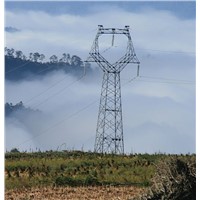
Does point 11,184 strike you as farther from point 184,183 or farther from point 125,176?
point 184,183

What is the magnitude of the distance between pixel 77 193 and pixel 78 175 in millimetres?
3292

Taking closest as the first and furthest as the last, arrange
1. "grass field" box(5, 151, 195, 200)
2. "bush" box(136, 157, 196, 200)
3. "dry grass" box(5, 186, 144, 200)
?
"bush" box(136, 157, 196, 200) < "dry grass" box(5, 186, 144, 200) < "grass field" box(5, 151, 195, 200)

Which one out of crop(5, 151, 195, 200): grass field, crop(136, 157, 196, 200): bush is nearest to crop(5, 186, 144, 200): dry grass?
crop(5, 151, 195, 200): grass field

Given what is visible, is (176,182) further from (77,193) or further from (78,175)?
(78,175)

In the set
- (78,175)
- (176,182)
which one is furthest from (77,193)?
(78,175)

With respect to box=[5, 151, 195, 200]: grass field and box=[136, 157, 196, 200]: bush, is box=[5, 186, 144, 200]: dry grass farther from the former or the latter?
box=[136, 157, 196, 200]: bush

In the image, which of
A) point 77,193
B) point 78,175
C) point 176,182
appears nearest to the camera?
point 176,182

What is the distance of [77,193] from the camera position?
10047 mm

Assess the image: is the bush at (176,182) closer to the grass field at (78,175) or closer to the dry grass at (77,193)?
the grass field at (78,175)

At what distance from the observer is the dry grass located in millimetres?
9391

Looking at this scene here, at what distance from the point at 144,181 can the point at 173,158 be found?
4939 millimetres

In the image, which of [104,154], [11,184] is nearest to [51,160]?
[104,154]

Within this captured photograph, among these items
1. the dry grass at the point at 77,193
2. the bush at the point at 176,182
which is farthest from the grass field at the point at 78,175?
the bush at the point at 176,182

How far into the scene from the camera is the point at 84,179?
12.1m
